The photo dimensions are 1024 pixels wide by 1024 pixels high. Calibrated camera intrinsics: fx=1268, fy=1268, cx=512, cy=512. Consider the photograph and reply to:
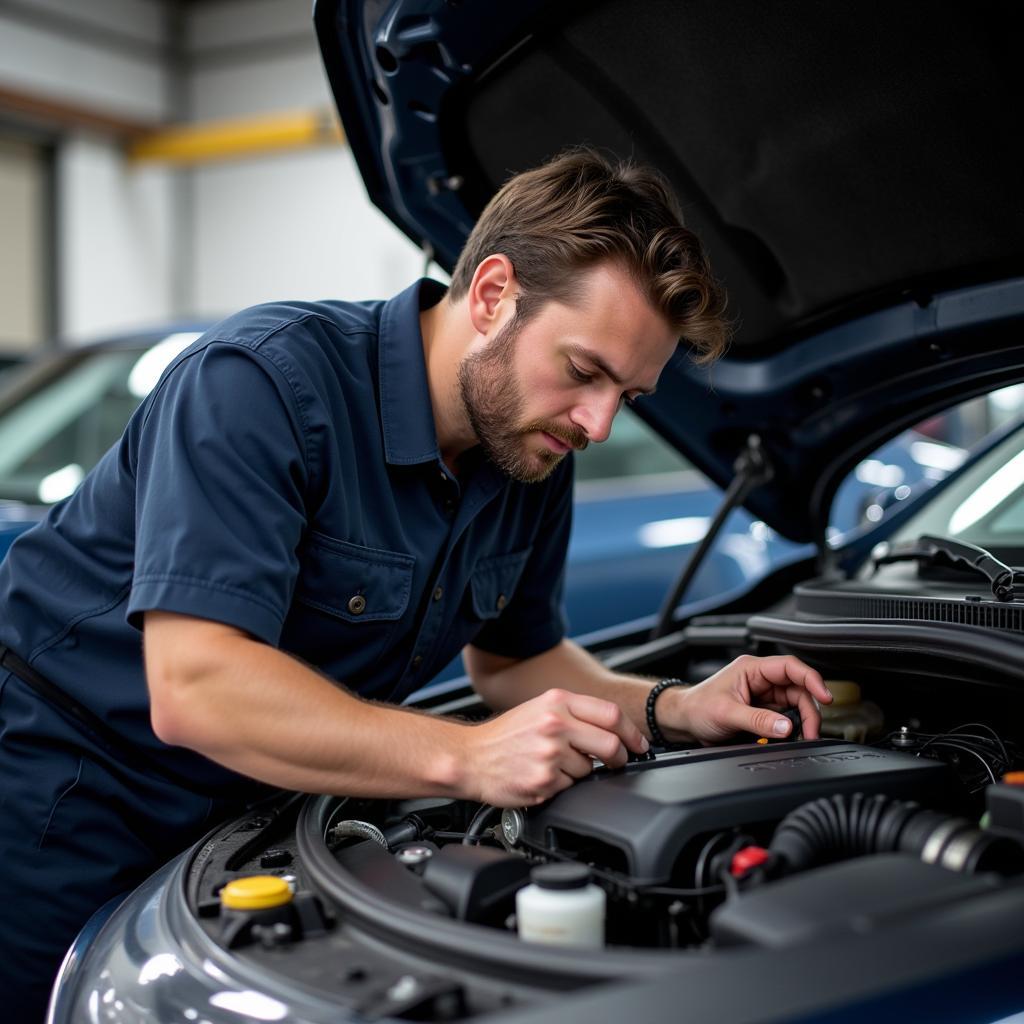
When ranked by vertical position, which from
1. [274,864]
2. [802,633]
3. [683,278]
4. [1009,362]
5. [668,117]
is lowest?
[274,864]

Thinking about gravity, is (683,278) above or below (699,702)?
above

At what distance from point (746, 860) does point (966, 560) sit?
2.51 feet

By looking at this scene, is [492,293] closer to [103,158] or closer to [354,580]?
[354,580]

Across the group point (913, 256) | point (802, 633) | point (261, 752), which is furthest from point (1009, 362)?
point (261, 752)

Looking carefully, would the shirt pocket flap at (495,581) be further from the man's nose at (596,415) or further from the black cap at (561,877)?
the black cap at (561,877)

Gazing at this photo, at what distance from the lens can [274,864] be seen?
126cm

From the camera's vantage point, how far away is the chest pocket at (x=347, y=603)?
1.50 meters

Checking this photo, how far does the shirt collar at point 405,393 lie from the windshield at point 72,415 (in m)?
1.76

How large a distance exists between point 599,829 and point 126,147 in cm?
924

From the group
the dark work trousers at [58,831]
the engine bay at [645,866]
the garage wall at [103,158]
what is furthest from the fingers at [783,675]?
the garage wall at [103,158]

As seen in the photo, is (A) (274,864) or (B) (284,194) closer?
(A) (274,864)

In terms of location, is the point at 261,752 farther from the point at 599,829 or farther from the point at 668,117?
the point at 668,117

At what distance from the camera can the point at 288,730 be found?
1.24 metres

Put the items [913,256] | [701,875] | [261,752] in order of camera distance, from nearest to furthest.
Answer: [701,875] < [261,752] < [913,256]
